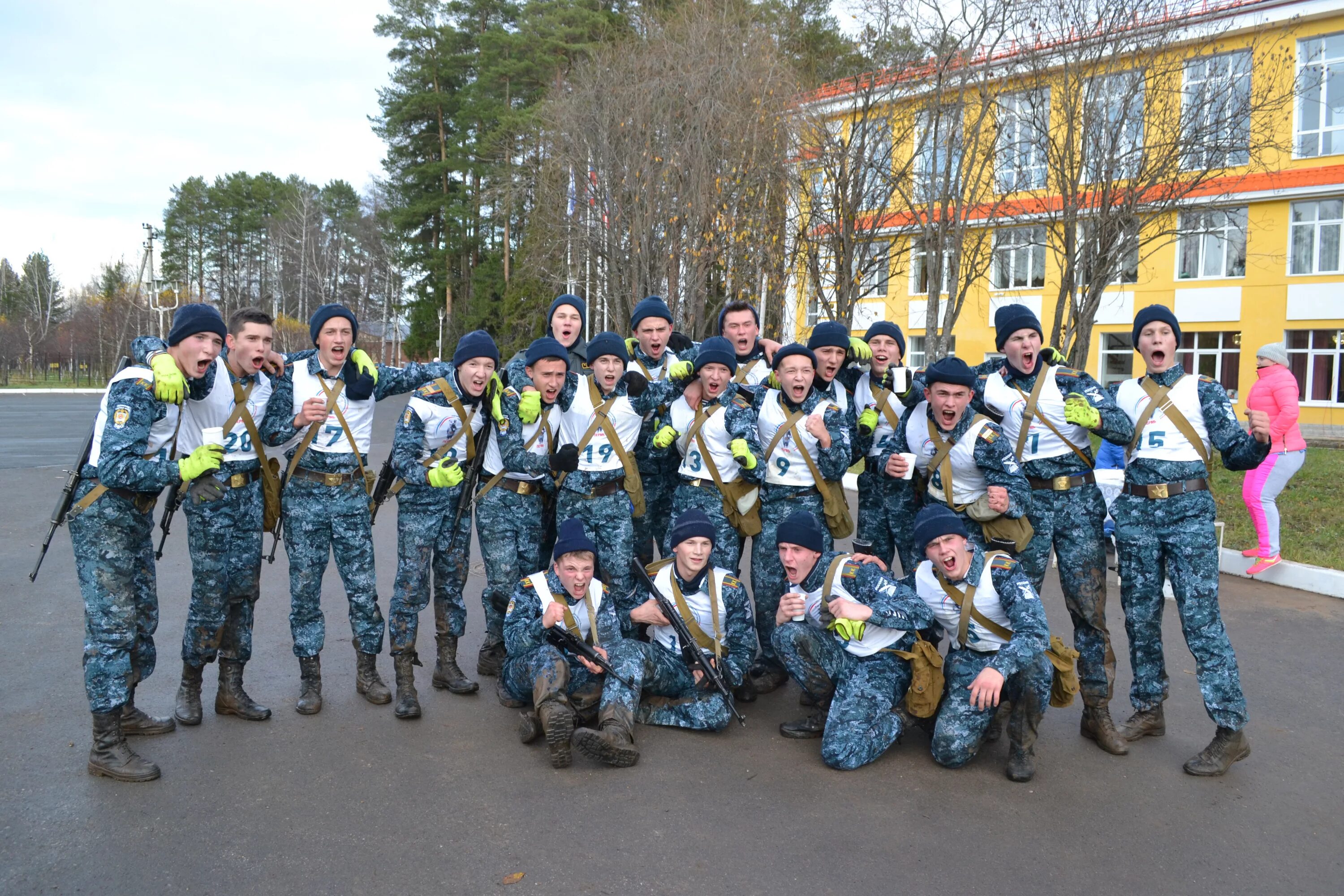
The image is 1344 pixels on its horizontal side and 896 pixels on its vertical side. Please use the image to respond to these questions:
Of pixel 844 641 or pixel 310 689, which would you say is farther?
pixel 310 689

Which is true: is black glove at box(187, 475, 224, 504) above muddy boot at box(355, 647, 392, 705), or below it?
above

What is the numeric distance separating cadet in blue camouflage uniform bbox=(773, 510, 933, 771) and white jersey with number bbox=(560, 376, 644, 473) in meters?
1.25

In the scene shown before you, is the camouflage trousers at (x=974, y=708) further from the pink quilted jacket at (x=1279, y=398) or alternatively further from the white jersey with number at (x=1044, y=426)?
the pink quilted jacket at (x=1279, y=398)

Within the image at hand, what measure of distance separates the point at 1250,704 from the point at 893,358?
312 cm

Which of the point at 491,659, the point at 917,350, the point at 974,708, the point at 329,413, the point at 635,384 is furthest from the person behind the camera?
the point at 917,350

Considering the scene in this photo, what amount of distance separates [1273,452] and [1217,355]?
2271 cm

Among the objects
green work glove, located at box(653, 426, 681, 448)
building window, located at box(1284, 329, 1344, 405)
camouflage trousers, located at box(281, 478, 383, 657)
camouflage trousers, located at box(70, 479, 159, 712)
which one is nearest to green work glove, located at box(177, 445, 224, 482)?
camouflage trousers, located at box(70, 479, 159, 712)

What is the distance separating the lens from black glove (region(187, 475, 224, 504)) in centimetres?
507

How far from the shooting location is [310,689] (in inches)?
214

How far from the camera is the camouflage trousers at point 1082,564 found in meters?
5.08

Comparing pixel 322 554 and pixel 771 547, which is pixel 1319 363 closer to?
pixel 771 547


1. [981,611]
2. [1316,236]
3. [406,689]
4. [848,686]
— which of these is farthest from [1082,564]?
[1316,236]

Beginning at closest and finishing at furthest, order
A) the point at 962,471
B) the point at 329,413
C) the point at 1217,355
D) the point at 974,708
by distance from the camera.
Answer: the point at 974,708 → the point at 329,413 → the point at 962,471 → the point at 1217,355

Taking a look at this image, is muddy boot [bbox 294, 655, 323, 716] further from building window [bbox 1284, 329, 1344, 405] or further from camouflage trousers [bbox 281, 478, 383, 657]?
building window [bbox 1284, 329, 1344, 405]
